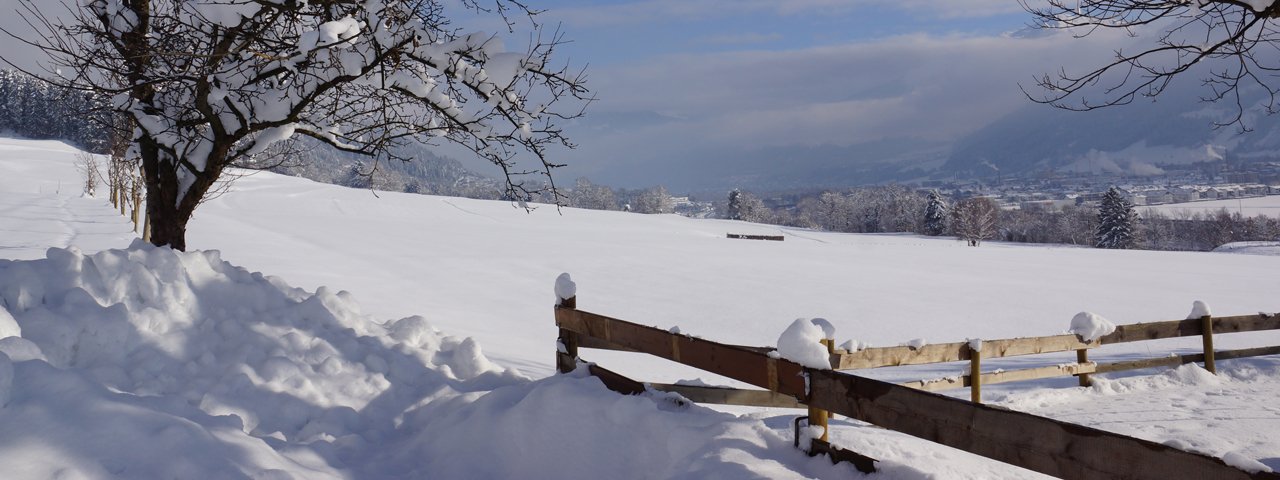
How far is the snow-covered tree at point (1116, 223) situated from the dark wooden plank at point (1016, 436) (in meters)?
86.7

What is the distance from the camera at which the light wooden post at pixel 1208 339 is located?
29.6 ft

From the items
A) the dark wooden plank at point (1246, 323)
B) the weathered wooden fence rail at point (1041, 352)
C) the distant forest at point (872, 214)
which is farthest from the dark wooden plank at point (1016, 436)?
the distant forest at point (872, 214)

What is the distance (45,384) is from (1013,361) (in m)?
13.1

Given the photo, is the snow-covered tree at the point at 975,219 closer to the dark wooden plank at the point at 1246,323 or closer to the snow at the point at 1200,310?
the dark wooden plank at the point at 1246,323

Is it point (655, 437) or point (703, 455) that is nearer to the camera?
point (703, 455)

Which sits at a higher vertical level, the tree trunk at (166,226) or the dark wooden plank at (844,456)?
the tree trunk at (166,226)

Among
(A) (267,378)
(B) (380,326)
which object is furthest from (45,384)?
(B) (380,326)

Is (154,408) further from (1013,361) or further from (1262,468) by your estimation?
(1013,361)

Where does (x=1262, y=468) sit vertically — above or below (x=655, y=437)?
above

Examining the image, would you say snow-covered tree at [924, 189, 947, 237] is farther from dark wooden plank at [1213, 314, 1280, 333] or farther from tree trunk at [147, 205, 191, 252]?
tree trunk at [147, 205, 191, 252]

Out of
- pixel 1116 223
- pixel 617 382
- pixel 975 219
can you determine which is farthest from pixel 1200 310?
pixel 975 219

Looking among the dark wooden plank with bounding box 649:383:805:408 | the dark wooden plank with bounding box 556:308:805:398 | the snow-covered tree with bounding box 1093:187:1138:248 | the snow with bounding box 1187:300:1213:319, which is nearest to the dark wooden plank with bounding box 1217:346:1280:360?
the snow with bounding box 1187:300:1213:319

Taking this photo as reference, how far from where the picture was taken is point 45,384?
151 inches

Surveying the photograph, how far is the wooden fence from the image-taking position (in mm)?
2758
